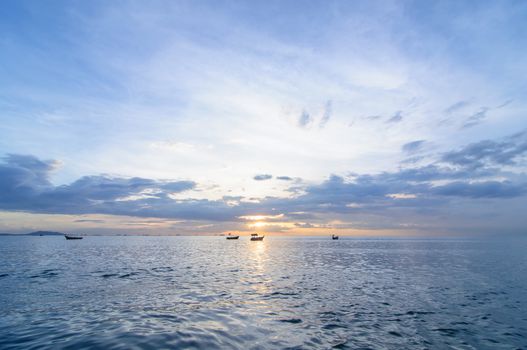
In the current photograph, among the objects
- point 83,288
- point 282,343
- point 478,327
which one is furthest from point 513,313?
point 83,288

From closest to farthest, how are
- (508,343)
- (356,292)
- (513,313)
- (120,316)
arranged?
1. (508,343)
2. (120,316)
3. (513,313)
4. (356,292)

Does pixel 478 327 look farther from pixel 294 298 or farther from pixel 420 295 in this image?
pixel 294 298

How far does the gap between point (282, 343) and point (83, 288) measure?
2713cm

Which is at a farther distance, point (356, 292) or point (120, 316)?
point (356, 292)

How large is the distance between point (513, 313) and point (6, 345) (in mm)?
35354

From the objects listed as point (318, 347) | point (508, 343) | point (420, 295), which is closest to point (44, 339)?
point (318, 347)

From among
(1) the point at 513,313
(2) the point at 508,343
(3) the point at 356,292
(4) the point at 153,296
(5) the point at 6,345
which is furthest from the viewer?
(3) the point at 356,292

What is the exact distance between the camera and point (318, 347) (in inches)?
669

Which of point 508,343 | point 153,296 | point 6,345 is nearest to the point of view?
point 6,345

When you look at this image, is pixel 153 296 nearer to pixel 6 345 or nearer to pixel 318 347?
pixel 6 345

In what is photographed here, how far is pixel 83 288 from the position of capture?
34219mm

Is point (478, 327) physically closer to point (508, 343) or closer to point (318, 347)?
point (508, 343)

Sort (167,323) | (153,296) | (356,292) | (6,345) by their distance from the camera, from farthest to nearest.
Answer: (356,292), (153,296), (167,323), (6,345)

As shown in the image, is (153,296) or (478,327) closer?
(478,327)
